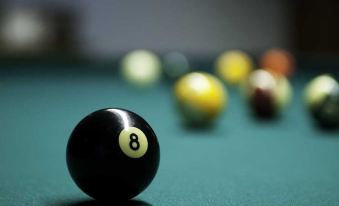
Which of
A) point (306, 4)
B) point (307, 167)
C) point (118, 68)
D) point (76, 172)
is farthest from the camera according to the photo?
point (306, 4)

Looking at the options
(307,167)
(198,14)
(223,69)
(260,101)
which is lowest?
(307,167)

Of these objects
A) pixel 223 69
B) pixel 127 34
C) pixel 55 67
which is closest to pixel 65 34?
pixel 127 34

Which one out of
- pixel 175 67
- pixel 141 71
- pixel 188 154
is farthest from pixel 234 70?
pixel 188 154

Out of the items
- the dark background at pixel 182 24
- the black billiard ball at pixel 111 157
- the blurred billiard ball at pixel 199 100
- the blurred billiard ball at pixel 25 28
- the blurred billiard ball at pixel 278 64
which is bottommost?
the black billiard ball at pixel 111 157

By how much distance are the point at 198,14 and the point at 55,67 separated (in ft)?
14.2

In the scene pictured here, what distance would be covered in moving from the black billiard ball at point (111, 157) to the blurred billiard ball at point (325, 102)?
4.95ft

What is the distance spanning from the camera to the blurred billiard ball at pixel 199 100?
9.24ft

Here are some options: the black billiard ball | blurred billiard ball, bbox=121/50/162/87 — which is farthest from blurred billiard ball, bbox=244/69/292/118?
the black billiard ball

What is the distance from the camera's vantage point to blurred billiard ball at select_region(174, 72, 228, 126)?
2816 mm

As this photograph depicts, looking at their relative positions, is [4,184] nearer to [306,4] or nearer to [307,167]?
[307,167]

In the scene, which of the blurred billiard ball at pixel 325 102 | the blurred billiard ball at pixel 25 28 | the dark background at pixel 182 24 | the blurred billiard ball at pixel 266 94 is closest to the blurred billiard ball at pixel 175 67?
the blurred billiard ball at pixel 266 94

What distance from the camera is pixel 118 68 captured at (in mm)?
5387

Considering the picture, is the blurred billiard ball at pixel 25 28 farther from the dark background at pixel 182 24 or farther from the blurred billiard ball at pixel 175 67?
the blurred billiard ball at pixel 175 67

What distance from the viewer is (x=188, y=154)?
2.27 meters
